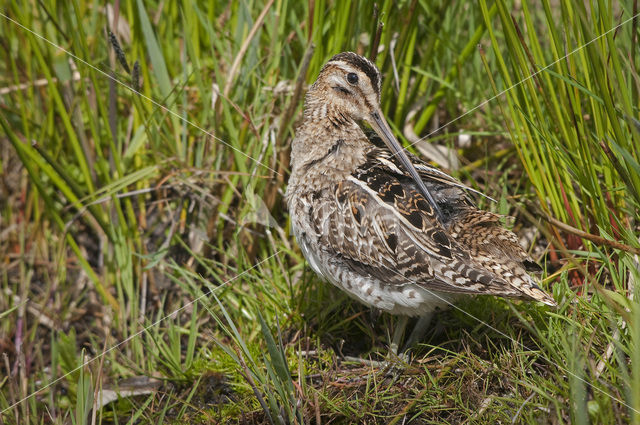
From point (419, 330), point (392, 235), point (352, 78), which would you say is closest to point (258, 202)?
point (352, 78)

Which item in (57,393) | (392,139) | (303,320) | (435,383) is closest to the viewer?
(435,383)

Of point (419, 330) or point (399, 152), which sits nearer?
point (399, 152)

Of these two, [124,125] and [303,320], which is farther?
[124,125]

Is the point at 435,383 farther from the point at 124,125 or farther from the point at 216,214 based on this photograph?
the point at 124,125

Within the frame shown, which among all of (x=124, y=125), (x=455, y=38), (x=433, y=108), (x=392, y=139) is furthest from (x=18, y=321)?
(x=455, y=38)

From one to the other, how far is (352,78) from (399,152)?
479 millimetres

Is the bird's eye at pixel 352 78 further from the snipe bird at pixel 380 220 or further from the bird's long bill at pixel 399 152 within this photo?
the bird's long bill at pixel 399 152

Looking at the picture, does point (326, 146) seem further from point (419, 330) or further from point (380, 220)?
point (419, 330)

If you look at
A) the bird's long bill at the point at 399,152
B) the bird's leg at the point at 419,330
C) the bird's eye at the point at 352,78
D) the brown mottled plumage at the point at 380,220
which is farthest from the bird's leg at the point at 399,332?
the bird's eye at the point at 352,78

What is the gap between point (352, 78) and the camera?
11.2 feet

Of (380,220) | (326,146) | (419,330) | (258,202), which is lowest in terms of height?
(419,330)

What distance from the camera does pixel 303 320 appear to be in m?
3.61

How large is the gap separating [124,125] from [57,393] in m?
1.73

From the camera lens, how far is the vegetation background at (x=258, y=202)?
9.84 ft
